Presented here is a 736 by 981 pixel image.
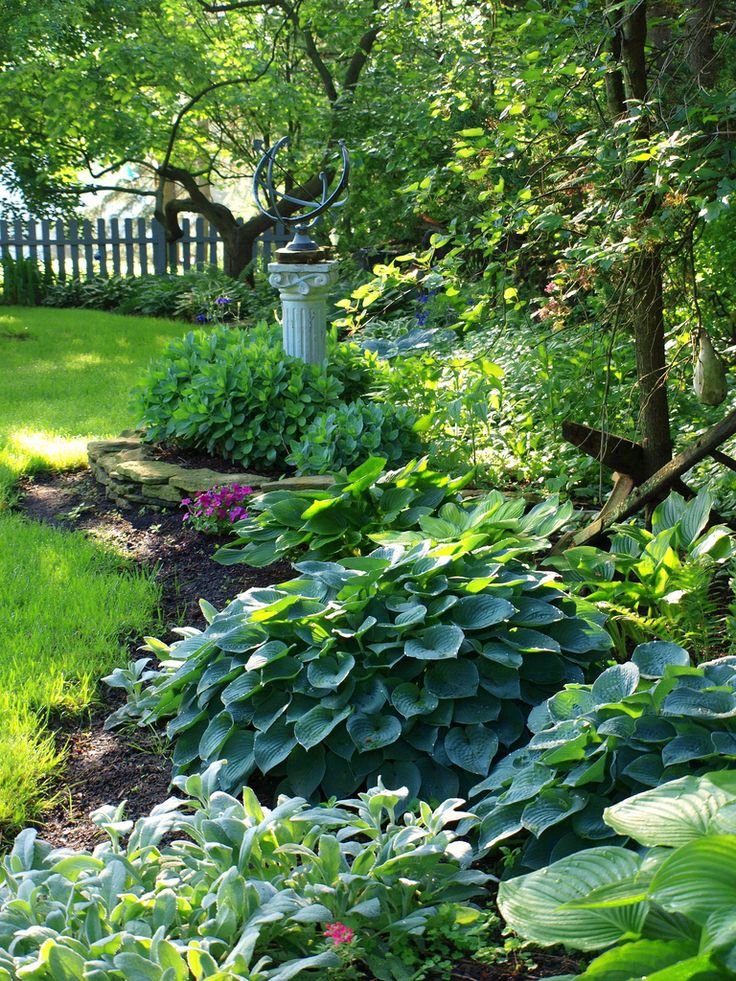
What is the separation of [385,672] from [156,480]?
8.96 feet

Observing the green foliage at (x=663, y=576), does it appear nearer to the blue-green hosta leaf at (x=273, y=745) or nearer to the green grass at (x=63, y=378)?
the blue-green hosta leaf at (x=273, y=745)

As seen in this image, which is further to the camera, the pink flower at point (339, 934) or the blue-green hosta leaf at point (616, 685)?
the blue-green hosta leaf at point (616, 685)

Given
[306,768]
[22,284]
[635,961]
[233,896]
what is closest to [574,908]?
[635,961]

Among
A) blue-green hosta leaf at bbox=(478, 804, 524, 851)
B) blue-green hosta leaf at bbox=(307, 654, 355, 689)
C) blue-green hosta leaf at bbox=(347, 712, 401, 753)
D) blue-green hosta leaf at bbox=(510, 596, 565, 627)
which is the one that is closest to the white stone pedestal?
blue-green hosta leaf at bbox=(510, 596, 565, 627)

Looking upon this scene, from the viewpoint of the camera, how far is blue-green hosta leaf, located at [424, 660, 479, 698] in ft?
8.31

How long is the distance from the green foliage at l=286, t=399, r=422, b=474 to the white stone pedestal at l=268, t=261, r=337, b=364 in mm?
972

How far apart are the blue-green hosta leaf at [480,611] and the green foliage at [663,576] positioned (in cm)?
44

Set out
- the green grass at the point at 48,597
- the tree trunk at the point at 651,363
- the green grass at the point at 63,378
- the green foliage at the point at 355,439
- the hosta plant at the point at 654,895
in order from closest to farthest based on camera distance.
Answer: the hosta plant at the point at 654,895, the green grass at the point at 48,597, the tree trunk at the point at 651,363, the green foliage at the point at 355,439, the green grass at the point at 63,378

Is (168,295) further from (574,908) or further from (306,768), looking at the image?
(574,908)

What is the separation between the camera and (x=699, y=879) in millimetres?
1286

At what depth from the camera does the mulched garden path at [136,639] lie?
8.34 ft

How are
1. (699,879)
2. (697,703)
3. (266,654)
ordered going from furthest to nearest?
1. (266,654)
2. (697,703)
3. (699,879)

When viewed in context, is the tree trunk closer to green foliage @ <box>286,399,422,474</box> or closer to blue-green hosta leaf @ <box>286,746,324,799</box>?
green foliage @ <box>286,399,422,474</box>

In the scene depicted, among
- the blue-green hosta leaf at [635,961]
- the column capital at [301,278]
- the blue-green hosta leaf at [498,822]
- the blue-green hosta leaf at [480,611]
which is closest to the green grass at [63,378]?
the column capital at [301,278]
